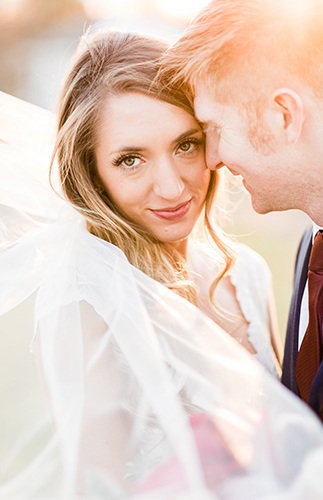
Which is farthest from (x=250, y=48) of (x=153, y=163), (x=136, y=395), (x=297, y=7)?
(x=136, y=395)

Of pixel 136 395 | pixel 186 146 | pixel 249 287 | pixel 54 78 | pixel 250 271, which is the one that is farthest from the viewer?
pixel 250 271

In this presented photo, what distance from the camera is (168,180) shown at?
77.4 inches

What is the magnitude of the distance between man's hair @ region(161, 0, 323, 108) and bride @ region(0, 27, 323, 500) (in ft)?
0.60

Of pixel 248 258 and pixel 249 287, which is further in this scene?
pixel 248 258

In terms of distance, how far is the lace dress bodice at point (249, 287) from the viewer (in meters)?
2.47

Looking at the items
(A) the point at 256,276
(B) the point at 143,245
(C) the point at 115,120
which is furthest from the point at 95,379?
(A) the point at 256,276

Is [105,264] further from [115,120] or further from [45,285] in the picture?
[115,120]

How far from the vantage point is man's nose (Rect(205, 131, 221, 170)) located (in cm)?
201

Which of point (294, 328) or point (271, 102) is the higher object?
point (271, 102)

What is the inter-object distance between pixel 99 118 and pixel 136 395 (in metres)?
1.27

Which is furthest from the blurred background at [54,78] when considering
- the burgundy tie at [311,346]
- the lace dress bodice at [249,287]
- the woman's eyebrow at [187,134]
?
the burgundy tie at [311,346]

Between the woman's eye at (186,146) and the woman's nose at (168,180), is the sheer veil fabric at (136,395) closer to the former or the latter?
the woman's nose at (168,180)

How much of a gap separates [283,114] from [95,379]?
1.26 m

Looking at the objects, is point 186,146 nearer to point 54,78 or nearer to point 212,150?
point 212,150
